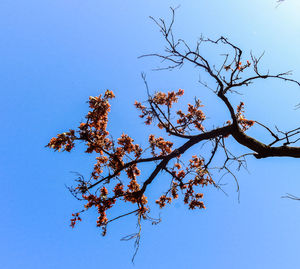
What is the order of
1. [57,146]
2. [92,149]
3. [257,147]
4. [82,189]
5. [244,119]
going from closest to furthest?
1. [257,147]
2. [82,189]
3. [57,146]
4. [92,149]
5. [244,119]

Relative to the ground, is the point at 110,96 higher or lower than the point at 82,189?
higher

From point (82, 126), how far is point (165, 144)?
256 cm

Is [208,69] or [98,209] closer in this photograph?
[208,69]

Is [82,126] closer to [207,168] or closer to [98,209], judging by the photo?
[98,209]

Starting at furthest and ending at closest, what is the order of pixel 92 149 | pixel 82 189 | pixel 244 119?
pixel 244 119 < pixel 92 149 < pixel 82 189

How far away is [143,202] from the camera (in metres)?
5.57

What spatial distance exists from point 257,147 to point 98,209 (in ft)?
12.8

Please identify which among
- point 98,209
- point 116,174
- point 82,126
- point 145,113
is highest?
point 145,113

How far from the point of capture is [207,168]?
5.52 meters

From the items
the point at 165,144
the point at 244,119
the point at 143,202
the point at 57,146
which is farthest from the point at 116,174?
the point at 244,119

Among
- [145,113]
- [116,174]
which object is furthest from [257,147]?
[145,113]

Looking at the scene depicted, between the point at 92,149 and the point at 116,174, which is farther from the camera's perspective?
the point at 92,149

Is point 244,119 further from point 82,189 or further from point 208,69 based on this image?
point 82,189

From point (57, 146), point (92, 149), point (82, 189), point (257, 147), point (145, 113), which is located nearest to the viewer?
point (257, 147)
